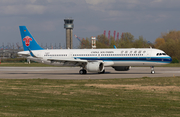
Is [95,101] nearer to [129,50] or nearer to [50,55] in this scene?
[129,50]

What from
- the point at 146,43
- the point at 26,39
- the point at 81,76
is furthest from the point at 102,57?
the point at 146,43

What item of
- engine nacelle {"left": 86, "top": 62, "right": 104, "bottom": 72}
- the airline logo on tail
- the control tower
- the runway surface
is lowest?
the runway surface

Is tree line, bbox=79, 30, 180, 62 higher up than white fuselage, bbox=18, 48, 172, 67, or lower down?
higher up

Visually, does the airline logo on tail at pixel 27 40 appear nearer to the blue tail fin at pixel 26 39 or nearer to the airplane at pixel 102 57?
the blue tail fin at pixel 26 39

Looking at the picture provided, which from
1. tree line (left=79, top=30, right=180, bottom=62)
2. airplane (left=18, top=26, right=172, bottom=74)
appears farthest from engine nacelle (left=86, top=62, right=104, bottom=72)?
tree line (left=79, top=30, right=180, bottom=62)

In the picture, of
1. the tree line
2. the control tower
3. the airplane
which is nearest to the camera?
the airplane

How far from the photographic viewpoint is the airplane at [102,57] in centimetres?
3906

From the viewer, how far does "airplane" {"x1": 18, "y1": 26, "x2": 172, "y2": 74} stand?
1538 inches

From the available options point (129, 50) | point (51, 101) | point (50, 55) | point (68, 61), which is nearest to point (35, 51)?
point (50, 55)

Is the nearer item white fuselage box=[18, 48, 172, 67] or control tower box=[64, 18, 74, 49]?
white fuselage box=[18, 48, 172, 67]

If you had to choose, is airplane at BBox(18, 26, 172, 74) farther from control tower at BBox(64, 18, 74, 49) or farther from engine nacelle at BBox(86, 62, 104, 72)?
control tower at BBox(64, 18, 74, 49)

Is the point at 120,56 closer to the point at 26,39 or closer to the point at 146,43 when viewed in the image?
the point at 26,39

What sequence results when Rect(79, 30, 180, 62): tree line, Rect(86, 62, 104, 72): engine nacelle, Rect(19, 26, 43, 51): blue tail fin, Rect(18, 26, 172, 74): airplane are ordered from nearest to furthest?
1. Rect(86, 62, 104, 72): engine nacelle
2. Rect(18, 26, 172, 74): airplane
3. Rect(19, 26, 43, 51): blue tail fin
4. Rect(79, 30, 180, 62): tree line

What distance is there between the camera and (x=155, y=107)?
44.4 feet
